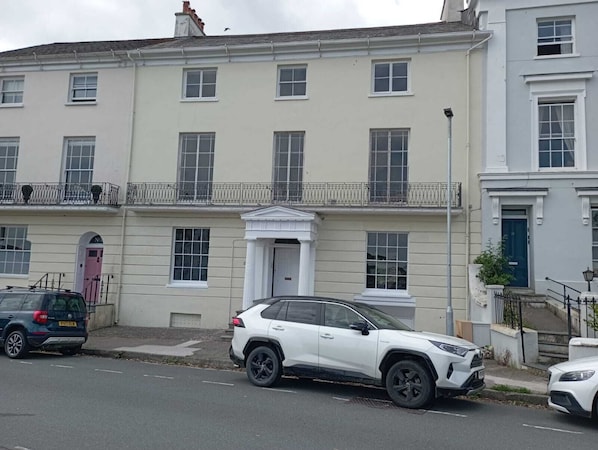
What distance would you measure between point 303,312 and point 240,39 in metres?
13.9

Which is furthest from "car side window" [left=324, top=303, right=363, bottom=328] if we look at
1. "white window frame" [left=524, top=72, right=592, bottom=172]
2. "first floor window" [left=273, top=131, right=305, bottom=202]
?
"white window frame" [left=524, top=72, right=592, bottom=172]

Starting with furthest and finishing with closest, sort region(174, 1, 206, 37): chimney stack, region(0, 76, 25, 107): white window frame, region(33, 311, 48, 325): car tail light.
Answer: region(174, 1, 206, 37): chimney stack, region(0, 76, 25, 107): white window frame, region(33, 311, 48, 325): car tail light

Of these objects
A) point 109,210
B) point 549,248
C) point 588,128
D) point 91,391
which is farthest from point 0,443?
point 588,128

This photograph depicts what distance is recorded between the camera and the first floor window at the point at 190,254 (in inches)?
728

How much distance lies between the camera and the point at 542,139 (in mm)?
16469

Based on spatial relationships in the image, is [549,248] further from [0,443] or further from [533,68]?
[0,443]

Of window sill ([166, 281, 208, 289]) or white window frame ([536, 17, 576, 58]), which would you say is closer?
white window frame ([536, 17, 576, 58])

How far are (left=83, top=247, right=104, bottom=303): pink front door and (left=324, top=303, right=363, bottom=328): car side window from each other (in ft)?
40.1

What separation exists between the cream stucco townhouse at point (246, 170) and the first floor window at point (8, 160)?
86 mm

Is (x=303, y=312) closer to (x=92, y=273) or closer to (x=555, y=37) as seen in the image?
(x=92, y=273)

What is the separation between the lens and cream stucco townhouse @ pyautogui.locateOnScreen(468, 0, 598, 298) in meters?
15.8

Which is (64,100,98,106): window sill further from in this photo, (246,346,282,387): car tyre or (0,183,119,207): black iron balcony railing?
(246,346,282,387): car tyre

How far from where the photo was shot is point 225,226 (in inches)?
716

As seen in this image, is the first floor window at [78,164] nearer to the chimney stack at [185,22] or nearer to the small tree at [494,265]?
the chimney stack at [185,22]
